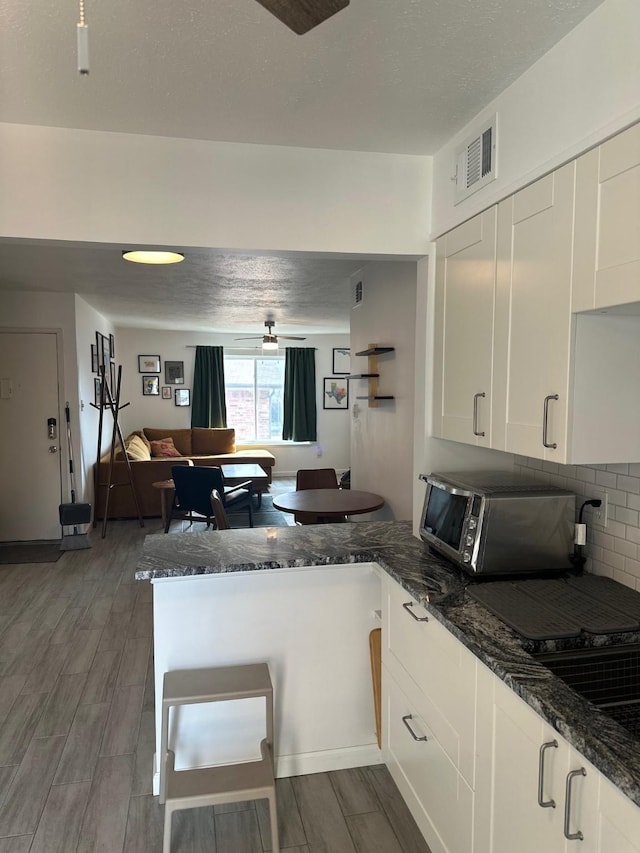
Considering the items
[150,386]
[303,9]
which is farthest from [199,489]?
[303,9]

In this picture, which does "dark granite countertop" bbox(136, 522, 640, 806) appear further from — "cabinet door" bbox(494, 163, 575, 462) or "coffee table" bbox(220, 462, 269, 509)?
"coffee table" bbox(220, 462, 269, 509)

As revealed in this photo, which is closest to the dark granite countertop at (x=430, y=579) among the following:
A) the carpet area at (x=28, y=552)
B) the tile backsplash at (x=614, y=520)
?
the tile backsplash at (x=614, y=520)

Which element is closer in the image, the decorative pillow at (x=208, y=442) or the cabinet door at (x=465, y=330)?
the cabinet door at (x=465, y=330)

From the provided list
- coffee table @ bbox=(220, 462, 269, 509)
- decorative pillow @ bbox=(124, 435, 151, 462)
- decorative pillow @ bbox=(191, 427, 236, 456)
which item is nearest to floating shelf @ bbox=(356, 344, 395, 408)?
coffee table @ bbox=(220, 462, 269, 509)

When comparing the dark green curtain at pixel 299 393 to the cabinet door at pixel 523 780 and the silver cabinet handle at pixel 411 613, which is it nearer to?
the silver cabinet handle at pixel 411 613

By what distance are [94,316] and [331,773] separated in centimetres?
554

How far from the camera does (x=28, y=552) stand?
16.4ft

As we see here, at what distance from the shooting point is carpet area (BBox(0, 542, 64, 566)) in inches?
188

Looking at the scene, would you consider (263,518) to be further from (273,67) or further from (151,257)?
(273,67)

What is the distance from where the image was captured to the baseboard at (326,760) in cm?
218

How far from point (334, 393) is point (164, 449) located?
296 cm

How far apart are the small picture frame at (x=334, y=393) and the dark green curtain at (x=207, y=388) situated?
1676 millimetres

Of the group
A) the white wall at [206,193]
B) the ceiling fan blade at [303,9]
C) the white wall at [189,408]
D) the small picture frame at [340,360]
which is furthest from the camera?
the small picture frame at [340,360]

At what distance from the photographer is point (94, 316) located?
6363 millimetres
